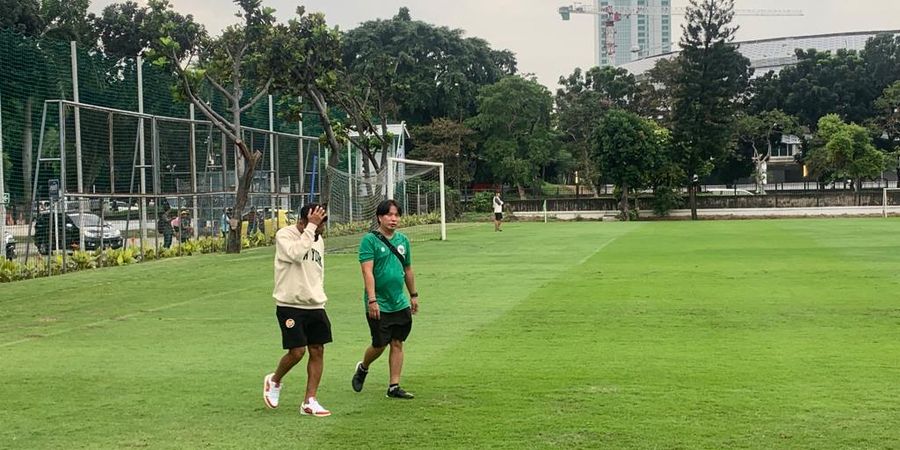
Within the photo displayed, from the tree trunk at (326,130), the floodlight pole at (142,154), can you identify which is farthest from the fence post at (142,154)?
the tree trunk at (326,130)

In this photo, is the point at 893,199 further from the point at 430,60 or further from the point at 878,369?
the point at 878,369

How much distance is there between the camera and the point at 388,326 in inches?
292

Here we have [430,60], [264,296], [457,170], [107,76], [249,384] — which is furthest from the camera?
[430,60]

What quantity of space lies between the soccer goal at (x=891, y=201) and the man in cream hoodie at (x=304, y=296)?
52.4m

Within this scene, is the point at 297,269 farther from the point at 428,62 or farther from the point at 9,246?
the point at 428,62

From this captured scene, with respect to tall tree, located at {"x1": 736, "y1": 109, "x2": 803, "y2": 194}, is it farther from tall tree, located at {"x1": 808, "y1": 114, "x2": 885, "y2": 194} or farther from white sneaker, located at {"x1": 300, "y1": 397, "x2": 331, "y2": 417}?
white sneaker, located at {"x1": 300, "y1": 397, "x2": 331, "y2": 417}

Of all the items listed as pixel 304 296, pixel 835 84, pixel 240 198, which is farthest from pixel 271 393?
pixel 835 84

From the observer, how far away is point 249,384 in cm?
819

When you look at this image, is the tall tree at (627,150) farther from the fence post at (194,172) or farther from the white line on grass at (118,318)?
the white line on grass at (118,318)

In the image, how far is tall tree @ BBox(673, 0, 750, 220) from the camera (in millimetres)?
57656

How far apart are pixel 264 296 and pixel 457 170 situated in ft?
153

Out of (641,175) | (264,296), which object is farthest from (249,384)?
(641,175)

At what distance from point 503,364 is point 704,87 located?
51.9m

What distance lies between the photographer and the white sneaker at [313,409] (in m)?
6.88
